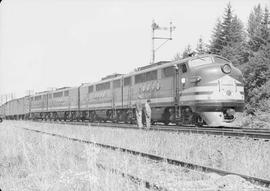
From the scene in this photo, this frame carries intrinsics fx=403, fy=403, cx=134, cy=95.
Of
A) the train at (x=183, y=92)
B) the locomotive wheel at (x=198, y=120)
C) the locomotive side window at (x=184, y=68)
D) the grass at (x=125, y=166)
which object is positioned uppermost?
the locomotive side window at (x=184, y=68)

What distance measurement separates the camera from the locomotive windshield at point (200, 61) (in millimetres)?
17578

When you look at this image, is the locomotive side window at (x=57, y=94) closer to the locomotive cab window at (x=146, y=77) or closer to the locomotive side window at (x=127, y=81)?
the locomotive side window at (x=127, y=81)

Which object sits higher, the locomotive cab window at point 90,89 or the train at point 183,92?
the locomotive cab window at point 90,89

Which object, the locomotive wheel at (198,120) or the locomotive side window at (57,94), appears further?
the locomotive side window at (57,94)

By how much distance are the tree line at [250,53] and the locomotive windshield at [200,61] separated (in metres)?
1.45

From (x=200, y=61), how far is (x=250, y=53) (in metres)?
25.2

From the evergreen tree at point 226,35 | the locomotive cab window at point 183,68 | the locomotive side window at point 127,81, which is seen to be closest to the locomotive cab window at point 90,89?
the locomotive side window at point 127,81

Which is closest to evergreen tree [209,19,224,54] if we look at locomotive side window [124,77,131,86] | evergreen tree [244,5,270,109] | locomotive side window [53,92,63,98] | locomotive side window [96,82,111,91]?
evergreen tree [244,5,270,109]

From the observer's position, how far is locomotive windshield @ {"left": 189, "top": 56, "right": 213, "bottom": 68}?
1758 centimetres

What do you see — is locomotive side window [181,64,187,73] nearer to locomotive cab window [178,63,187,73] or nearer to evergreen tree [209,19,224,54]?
locomotive cab window [178,63,187,73]

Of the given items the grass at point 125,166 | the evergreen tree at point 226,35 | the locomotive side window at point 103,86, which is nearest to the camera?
the grass at point 125,166

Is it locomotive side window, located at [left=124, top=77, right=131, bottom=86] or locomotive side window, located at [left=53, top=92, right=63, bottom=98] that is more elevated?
locomotive side window, located at [left=53, top=92, right=63, bottom=98]

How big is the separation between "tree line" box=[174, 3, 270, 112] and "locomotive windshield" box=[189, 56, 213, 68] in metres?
1.45

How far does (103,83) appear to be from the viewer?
1168 inches
